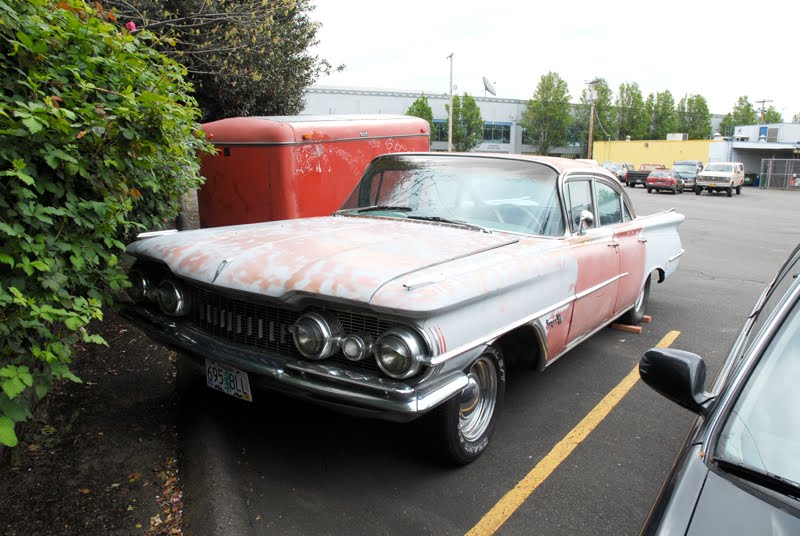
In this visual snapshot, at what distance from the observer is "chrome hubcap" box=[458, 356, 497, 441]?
3.39 meters

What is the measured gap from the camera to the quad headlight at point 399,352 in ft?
8.77

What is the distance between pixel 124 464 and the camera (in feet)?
10.7

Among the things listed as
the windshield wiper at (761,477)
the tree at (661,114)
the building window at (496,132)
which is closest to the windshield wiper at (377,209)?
the windshield wiper at (761,477)

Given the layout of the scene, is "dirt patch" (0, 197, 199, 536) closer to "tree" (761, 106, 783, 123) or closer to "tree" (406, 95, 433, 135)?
"tree" (406, 95, 433, 135)

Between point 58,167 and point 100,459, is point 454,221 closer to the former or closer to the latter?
point 58,167

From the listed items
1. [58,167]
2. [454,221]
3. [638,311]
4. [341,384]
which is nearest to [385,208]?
[454,221]

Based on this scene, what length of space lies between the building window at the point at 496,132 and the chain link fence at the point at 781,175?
109ft

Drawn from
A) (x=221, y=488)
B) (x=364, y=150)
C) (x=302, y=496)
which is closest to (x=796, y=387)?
(x=302, y=496)

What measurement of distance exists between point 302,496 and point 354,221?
2095mm

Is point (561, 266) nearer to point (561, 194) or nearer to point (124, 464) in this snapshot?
point (561, 194)

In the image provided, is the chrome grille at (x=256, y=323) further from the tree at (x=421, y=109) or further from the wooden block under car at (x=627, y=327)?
the tree at (x=421, y=109)

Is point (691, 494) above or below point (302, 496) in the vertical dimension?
above

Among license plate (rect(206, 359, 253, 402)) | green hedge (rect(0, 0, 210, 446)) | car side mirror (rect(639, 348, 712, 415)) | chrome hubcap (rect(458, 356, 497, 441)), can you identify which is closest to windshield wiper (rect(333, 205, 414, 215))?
chrome hubcap (rect(458, 356, 497, 441))

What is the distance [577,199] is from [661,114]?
81646 millimetres
